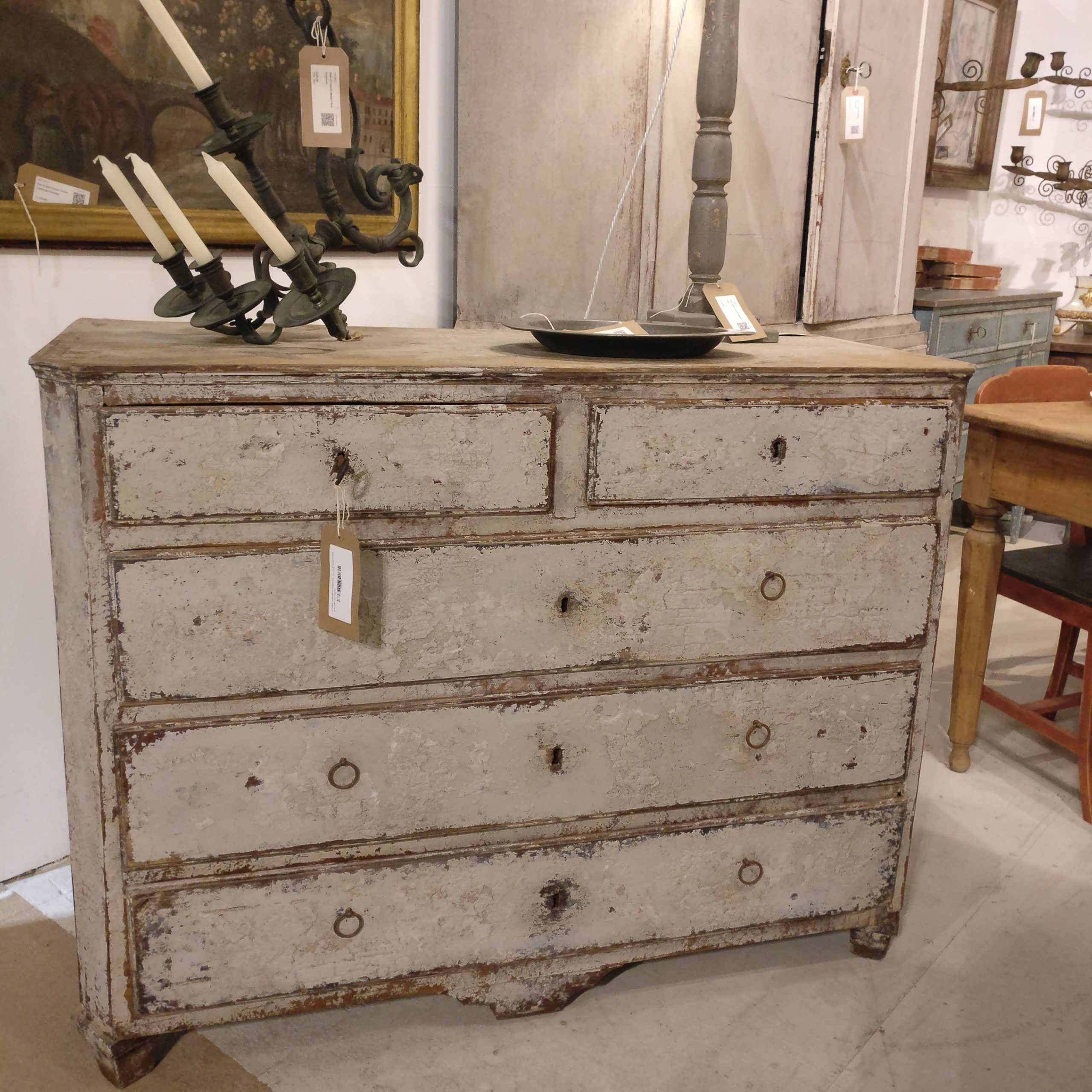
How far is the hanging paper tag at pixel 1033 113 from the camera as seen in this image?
4.91 meters

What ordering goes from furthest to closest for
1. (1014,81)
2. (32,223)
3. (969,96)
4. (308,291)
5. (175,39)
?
(969,96) < (1014,81) < (32,223) < (308,291) < (175,39)

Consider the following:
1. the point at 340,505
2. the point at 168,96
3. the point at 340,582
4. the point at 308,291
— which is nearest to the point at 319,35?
the point at 168,96

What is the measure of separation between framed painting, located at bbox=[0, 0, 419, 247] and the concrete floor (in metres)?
1.46

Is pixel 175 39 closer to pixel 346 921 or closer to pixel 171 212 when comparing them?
pixel 171 212

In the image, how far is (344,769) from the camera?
1.63m

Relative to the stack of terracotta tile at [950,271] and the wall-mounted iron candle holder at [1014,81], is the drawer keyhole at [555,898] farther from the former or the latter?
the wall-mounted iron candle holder at [1014,81]

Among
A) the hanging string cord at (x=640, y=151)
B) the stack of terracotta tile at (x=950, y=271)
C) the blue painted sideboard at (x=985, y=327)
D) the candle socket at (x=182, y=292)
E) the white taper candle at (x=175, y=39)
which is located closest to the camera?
the white taper candle at (x=175, y=39)

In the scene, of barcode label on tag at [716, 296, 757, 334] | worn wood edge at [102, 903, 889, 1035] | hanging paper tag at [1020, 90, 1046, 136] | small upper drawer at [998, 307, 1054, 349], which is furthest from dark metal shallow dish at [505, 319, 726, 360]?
hanging paper tag at [1020, 90, 1046, 136]

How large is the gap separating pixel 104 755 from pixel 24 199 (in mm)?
1048

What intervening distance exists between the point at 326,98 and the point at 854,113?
5.04 feet

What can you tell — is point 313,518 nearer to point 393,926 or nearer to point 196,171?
point 393,926

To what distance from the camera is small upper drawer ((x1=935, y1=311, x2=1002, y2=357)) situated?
4.21m

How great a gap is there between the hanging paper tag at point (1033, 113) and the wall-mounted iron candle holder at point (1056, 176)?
240 millimetres

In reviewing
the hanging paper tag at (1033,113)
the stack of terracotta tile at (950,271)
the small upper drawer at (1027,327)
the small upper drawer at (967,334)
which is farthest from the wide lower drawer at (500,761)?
the hanging paper tag at (1033,113)
